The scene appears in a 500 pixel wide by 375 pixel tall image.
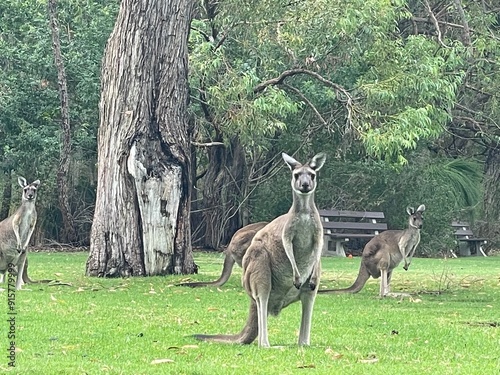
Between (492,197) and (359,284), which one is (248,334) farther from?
(492,197)

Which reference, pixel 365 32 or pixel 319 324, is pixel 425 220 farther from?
pixel 319 324

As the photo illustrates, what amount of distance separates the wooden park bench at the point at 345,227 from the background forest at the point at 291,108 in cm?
65

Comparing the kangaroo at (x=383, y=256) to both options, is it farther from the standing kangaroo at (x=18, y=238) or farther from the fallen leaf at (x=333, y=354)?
the fallen leaf at (x=333, y=354)

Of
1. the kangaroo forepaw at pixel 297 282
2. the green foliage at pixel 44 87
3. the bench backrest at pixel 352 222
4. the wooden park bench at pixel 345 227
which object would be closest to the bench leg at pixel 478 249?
the bench backrest at pixel 352 222

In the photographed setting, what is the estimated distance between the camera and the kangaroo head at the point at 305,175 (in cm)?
723

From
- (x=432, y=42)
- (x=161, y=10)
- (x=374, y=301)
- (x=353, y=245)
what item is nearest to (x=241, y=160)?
(x=353, y=245)

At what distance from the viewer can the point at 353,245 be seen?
25.0 meters

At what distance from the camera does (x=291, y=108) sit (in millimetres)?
18750

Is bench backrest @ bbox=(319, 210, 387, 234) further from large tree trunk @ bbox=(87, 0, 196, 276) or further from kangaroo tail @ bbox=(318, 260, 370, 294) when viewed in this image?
kangaroo tail @ bbox=(318, 260, 370, 294)

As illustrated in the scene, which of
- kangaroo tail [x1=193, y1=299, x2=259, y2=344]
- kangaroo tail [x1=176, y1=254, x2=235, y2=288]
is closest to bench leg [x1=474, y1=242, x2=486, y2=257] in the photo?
kangaroo tail [x1=176, y1=254, x2=235, y2=288]

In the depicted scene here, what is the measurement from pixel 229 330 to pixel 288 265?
1.56m

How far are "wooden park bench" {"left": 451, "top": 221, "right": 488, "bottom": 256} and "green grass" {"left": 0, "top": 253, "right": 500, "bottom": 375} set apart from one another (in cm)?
1148

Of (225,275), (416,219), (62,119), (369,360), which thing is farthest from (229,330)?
(62,119)

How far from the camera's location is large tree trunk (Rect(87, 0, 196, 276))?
45.1ft
